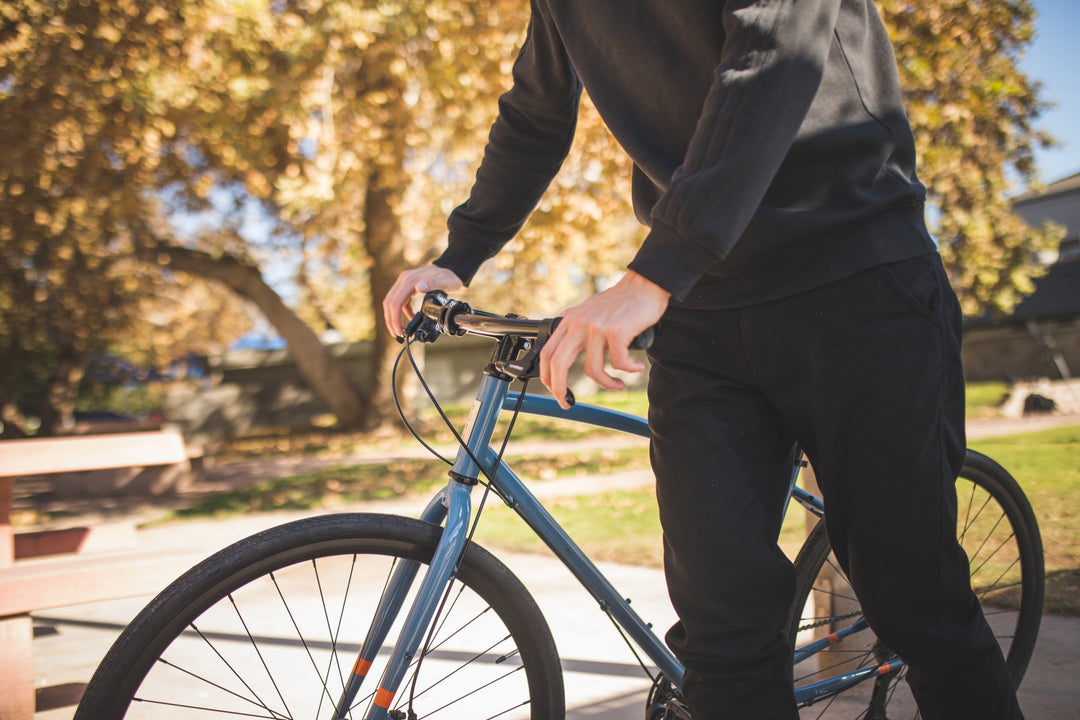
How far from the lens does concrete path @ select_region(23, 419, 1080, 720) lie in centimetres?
248

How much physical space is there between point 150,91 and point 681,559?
756 centimetres

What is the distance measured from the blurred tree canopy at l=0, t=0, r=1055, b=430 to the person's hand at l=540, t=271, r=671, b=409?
20.7 ft

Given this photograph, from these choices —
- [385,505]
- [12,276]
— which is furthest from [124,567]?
[12,276]

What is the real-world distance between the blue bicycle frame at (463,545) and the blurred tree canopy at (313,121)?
6.03m

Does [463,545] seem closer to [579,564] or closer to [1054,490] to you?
Result: [579,564]

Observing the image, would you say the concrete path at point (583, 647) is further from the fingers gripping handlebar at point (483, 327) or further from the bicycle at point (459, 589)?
the fingers gripping handlebar at point (483, 327)

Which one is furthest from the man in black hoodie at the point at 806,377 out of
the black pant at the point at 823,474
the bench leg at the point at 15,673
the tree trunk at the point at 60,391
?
the tree trunk at the point at 60,391

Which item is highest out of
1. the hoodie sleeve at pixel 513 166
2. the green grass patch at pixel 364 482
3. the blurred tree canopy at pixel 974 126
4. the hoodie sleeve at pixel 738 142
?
the blurred tree canopy at pixel 974 126

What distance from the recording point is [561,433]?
1269 cm

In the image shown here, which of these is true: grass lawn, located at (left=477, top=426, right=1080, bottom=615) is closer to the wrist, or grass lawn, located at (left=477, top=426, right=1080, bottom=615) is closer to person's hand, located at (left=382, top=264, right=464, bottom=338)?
person's hand, located at (left=382, top=264, right=464, bottom=338)

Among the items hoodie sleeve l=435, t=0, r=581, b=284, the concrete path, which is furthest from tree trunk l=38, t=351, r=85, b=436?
hoodie sleeve l=435, t=0, r=581, b=284

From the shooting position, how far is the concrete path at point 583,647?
2.48 m

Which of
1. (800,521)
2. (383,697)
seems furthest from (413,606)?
(800,521)

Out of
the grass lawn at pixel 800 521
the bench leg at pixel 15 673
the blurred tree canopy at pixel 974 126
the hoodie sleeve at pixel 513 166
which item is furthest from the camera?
the blurred tree canopy at pixel 974 126
